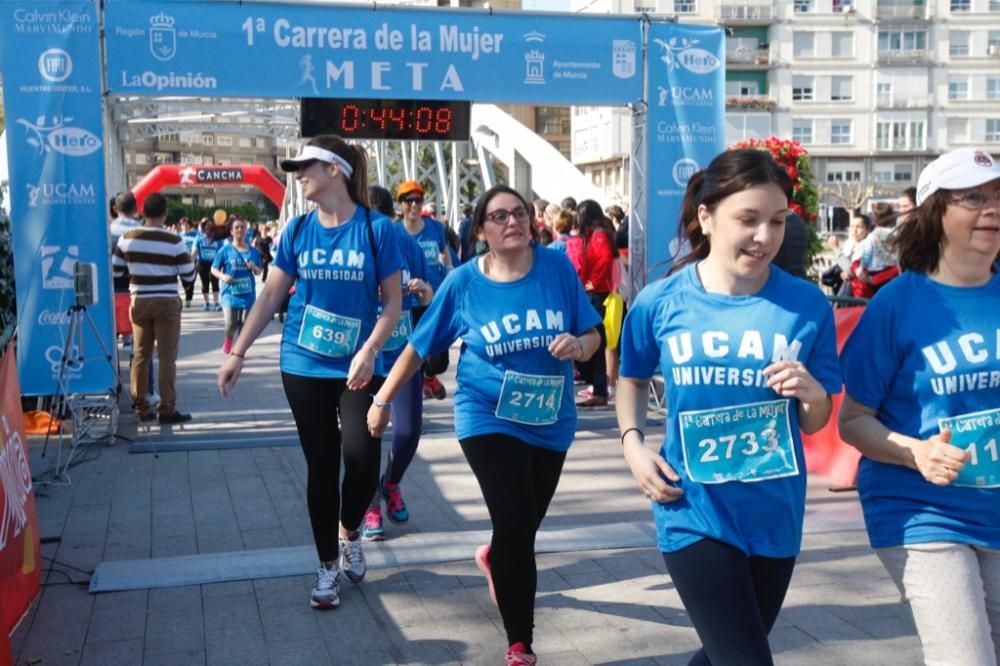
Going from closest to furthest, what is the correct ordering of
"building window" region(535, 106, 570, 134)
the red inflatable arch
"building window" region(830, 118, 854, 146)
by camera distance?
the red inflatable arch
"building window" region(830, 118, 854, 146)
"building window" region(535, 106, 570, 134)

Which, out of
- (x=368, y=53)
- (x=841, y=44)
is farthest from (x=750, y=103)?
(x=368, y=53)

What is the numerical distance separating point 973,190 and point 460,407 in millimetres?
2032

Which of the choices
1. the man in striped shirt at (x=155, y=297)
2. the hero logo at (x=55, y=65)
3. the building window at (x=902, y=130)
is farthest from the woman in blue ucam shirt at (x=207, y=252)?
the building window at (x=902, y=130)

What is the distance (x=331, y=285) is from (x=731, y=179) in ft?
8.21

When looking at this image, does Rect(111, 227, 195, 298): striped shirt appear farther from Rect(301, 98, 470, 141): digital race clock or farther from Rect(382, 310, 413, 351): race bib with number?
Rect(382, 310, 413, 351): race bib with number

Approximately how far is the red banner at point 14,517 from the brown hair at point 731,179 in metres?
2.76

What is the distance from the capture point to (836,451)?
7406 millimetres

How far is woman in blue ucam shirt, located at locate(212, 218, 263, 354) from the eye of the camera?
13758mm

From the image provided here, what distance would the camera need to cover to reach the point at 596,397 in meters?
10.8

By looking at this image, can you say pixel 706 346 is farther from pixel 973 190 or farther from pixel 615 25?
pixel 615 25

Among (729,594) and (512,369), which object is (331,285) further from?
(729,594)

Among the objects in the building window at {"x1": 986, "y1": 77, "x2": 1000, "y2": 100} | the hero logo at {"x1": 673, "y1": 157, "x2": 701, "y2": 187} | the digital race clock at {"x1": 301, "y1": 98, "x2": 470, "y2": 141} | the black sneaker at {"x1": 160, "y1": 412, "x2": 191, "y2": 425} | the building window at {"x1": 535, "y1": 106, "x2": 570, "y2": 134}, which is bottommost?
the black sneaker at {"x1": 160, "y1": 412, "x2": 191, "y2": 425}

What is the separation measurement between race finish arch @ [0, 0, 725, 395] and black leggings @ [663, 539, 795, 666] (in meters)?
5.62

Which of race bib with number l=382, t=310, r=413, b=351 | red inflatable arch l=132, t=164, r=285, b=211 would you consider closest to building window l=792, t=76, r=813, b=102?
red inflatable arch l=132, t=164, r=285, b=211
